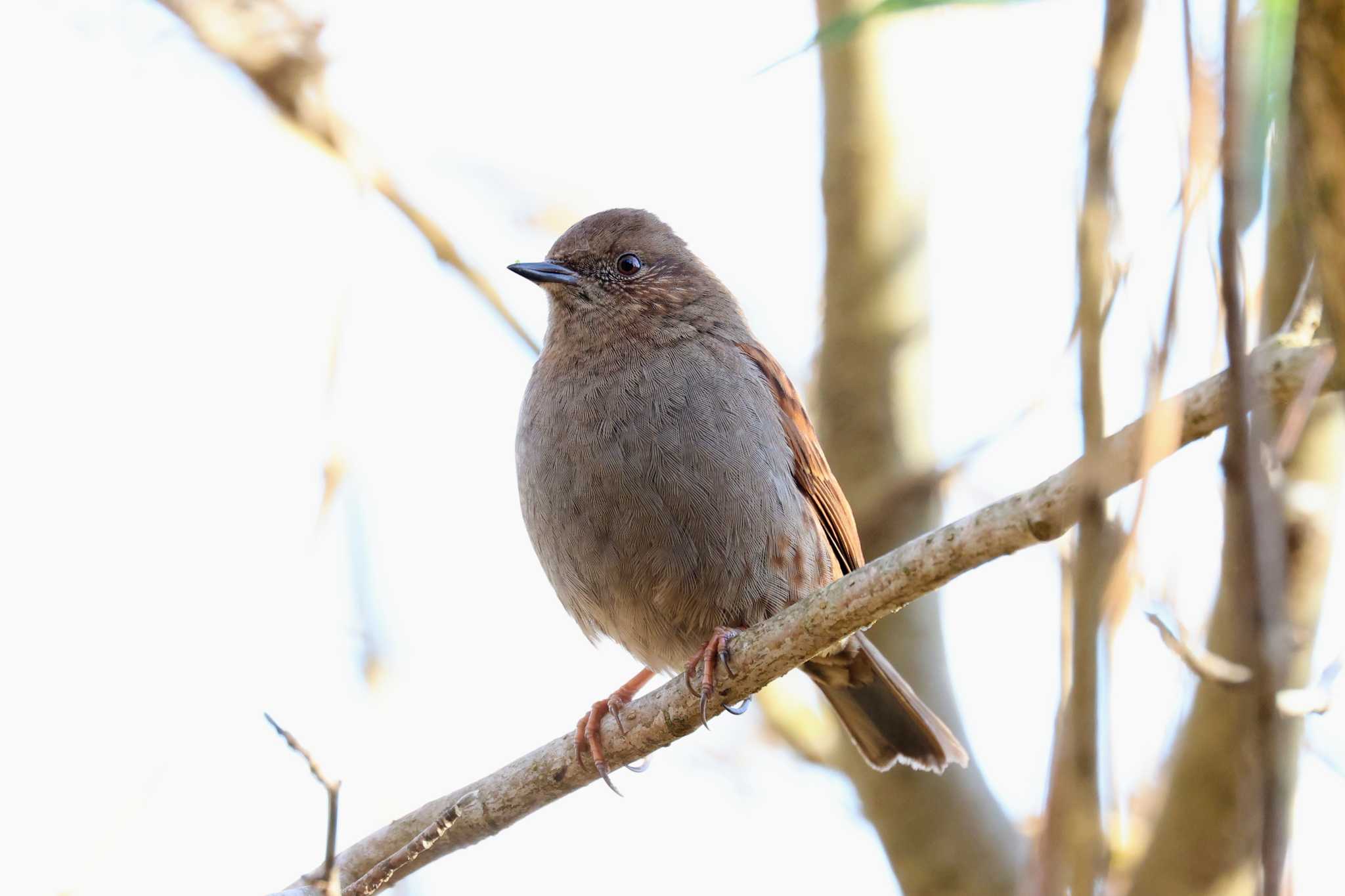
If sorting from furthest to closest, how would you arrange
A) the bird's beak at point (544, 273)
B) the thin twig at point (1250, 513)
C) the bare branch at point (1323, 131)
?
the bird's beak at point (544, 273), the bare branch at point (1323, 131), the thin twig at point (1250, 513)

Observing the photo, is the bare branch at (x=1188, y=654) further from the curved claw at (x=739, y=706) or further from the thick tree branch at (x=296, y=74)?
the thick tree branch at (x=296, y=74)

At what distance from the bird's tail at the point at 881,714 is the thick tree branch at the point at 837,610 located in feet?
3.96

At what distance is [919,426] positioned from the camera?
266 inches

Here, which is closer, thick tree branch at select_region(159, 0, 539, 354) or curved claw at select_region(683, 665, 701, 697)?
curved claw at select_region(683, 665, 701, 697)

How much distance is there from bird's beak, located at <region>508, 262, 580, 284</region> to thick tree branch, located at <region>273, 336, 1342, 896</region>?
2.31 metres

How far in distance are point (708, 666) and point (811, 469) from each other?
4.83 ft

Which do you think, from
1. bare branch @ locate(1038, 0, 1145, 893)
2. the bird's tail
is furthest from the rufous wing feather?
bare branch @ locate(1038, 0, 1145, 893)

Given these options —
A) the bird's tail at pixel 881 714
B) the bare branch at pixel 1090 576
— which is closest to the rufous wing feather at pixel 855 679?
the bird's tail at pixel 881 714

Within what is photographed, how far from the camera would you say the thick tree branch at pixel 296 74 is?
6.71m

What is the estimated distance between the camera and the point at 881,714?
584 centimetres

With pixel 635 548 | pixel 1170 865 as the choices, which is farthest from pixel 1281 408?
pixel 635 548

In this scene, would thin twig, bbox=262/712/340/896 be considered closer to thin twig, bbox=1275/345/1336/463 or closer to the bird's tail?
thin twig, bbox=1275/345/1336/463

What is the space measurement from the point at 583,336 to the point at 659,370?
0.63 m

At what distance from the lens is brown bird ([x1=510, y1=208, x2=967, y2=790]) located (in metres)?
5.19
